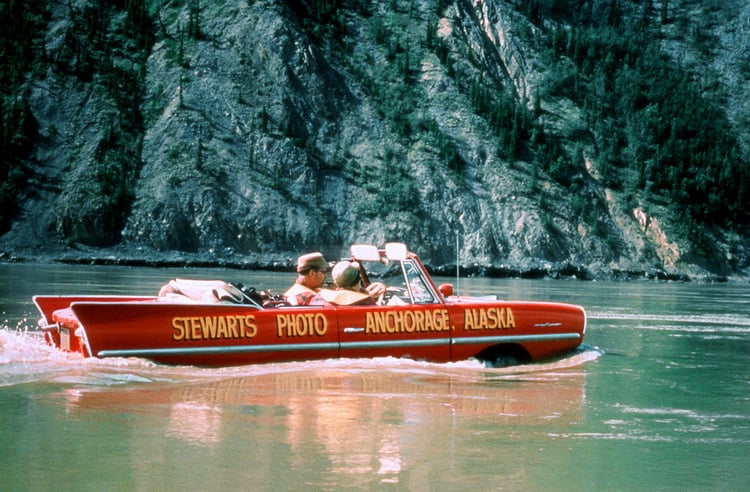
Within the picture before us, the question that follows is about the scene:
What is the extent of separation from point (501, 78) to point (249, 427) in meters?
68.1

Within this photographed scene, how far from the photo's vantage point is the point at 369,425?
7.80 m

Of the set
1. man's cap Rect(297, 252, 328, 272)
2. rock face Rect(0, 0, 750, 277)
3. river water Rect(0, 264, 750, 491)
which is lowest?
river water Rect(0, 264, 750, 491)

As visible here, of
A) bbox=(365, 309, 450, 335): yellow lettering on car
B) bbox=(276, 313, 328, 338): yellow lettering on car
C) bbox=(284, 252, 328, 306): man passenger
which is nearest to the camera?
bbox=(276, 313, 328, 338): yellow lettering on car

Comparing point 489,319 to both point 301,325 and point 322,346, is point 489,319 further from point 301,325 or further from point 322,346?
point 301,325

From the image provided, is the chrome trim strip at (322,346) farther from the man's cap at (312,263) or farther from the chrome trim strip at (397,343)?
the man's cap at (312,263)

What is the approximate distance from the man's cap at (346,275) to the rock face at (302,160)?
43.2 m

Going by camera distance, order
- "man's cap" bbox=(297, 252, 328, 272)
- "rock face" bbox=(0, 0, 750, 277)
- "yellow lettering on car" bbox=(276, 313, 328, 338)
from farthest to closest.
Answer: "rock face" bbox=(0, 0, 750, 277) < "man's cap" bbox=(297, 252, 328, 272) < "yellow lettering on car" bbox=(276, 313, 328, 338)

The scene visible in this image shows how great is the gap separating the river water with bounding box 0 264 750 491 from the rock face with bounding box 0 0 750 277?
44.2 m

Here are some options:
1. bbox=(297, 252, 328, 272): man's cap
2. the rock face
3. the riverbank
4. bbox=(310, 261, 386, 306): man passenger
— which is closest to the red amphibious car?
bbox=(310, 261, 386, 306): man passenger

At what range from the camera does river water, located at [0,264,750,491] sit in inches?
241

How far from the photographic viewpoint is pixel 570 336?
491 inches

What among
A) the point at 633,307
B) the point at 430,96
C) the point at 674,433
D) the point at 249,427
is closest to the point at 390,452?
the point at 249,427

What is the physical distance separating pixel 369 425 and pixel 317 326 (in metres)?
3.07

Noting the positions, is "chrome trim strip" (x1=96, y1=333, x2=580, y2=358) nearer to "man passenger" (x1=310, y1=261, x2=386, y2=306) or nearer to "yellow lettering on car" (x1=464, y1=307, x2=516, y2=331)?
"yellow lettering on car" (x1=464, y1=307, x2=516, y2=331)
